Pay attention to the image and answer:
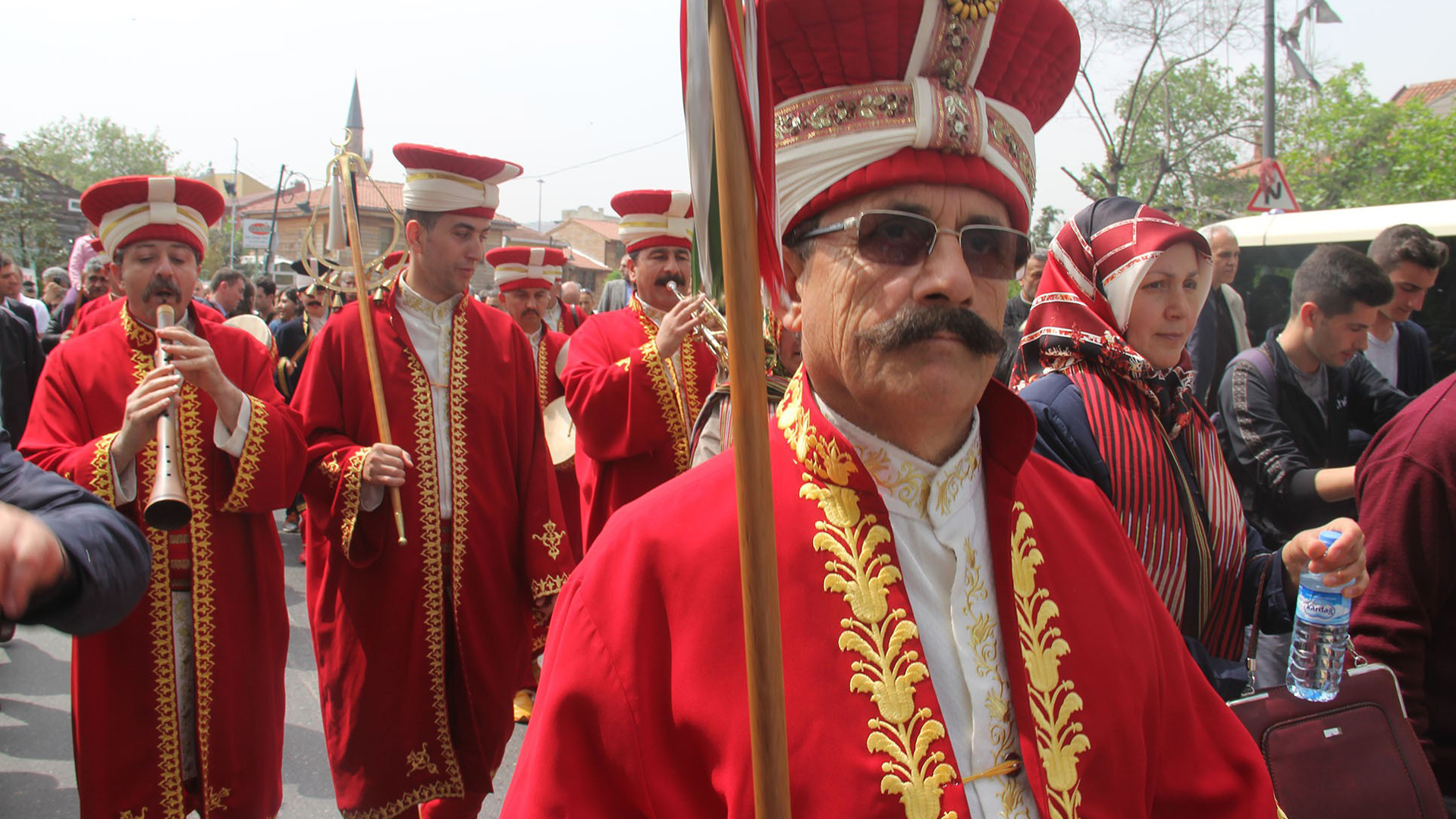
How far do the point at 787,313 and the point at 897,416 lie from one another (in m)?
0.28

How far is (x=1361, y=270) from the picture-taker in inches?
166

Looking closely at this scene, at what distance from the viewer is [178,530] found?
335 cm

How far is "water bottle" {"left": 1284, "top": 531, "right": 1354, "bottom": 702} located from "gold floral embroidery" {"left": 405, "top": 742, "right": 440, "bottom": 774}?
2.86 m

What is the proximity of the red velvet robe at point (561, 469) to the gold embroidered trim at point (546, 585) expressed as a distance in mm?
1893

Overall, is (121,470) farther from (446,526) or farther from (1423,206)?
(1423,206)

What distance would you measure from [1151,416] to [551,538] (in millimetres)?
2285

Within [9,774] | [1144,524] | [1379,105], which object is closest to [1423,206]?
[1144,524]

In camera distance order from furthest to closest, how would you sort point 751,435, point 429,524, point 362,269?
point 362,269
point 429,524
point 751,435

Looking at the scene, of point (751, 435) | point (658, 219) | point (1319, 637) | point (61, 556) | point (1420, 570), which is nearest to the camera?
point (751, 435)

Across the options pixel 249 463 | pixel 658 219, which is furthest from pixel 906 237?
pixel 658 219

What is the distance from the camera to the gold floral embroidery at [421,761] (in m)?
3.65

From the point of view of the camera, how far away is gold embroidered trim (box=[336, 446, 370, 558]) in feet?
11.6

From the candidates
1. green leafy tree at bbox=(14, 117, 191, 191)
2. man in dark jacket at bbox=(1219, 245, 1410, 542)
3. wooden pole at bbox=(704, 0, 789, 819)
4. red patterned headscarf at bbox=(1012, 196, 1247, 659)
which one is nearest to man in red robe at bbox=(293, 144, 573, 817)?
red patterned headscarf at bbox=(1012, 196, 1247, 659)

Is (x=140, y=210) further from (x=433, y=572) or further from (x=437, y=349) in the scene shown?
(x=433, y=572)
